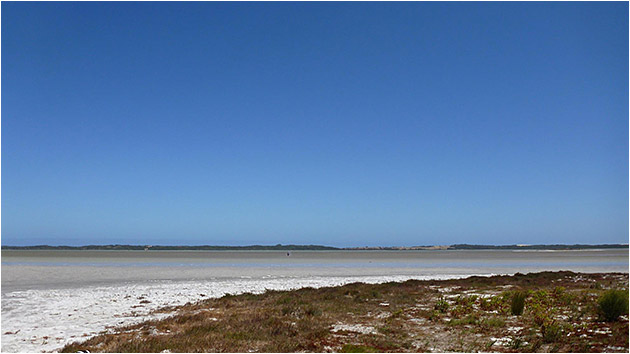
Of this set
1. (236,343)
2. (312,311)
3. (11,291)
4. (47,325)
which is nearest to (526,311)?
(312,311)

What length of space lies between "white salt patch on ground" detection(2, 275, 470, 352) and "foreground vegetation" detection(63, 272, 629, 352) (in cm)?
153

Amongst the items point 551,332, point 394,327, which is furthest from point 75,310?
point 551,332

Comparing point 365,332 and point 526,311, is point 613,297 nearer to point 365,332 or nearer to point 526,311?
point 526,311

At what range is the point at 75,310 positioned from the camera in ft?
63.8

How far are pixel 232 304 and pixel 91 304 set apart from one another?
6.78 metres

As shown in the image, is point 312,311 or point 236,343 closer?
point 236,343

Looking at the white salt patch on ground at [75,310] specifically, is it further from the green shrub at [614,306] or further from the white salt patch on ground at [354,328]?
the green shrub at [614,306]

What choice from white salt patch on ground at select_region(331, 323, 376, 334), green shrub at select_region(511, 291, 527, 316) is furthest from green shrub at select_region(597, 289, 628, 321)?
white salt patch on ground at select_region(331, 323, 376, 334)

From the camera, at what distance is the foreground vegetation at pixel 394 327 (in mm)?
11383

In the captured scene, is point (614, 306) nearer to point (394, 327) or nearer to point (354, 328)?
point (394, 327)

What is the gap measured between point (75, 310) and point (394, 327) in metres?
13.2

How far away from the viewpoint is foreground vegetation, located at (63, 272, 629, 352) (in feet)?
37.3

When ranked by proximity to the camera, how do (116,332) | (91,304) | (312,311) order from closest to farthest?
(116,332), (312,311), (91,304)

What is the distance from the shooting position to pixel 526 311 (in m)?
15.3
